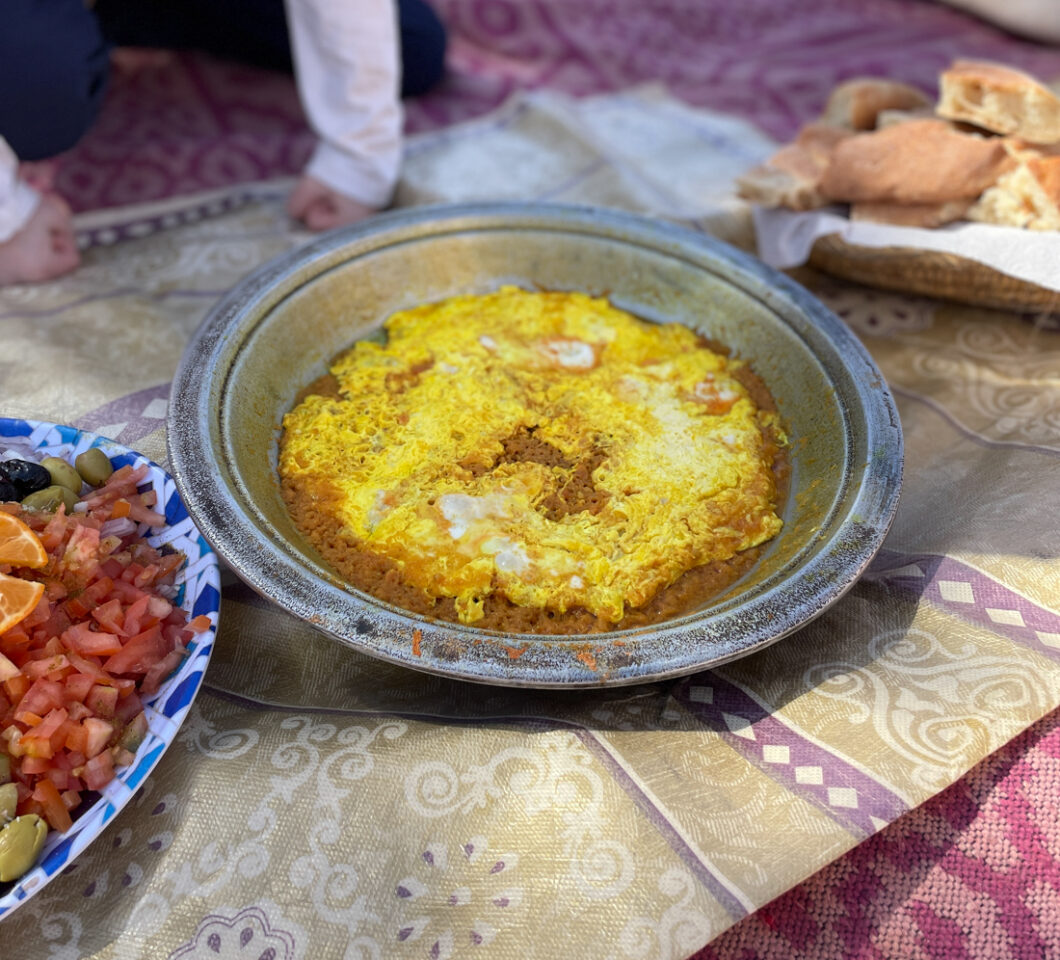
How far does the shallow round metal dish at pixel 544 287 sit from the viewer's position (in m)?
1.31

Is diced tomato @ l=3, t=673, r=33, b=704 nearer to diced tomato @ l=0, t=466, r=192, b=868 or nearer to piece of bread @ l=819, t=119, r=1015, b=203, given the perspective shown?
diced tomato @ l=0, t=466, r=192, b=868

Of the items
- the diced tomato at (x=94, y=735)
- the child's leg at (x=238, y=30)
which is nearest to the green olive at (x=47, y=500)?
the diced tomato at (x=94, y=735)

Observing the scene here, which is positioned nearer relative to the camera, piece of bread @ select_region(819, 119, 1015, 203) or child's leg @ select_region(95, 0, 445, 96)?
piece of bread @ select_region(819, 119, 1015, 203)

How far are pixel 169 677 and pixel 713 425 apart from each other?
1248 mm

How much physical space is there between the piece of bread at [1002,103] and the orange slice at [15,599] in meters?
2.67

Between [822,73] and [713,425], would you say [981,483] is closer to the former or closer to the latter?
[713,425]

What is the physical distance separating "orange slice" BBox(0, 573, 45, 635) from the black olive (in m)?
0.31

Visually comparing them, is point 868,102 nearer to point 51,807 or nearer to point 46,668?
point 46,668

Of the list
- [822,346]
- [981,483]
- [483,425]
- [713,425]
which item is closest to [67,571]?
[483,425]

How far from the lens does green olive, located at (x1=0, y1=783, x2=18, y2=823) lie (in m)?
1.24

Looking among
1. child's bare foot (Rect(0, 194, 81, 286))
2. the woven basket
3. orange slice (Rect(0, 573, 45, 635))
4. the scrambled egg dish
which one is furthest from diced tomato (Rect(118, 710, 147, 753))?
the woven basket

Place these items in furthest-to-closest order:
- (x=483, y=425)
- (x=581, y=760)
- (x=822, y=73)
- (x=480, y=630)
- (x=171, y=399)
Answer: (x=822, y=73) < (x=483, y=425) < (x=171, y=399) < (x=581, y=760) < (x=480, y=630)

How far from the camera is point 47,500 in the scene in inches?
62.5

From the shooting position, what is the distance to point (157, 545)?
166cm
